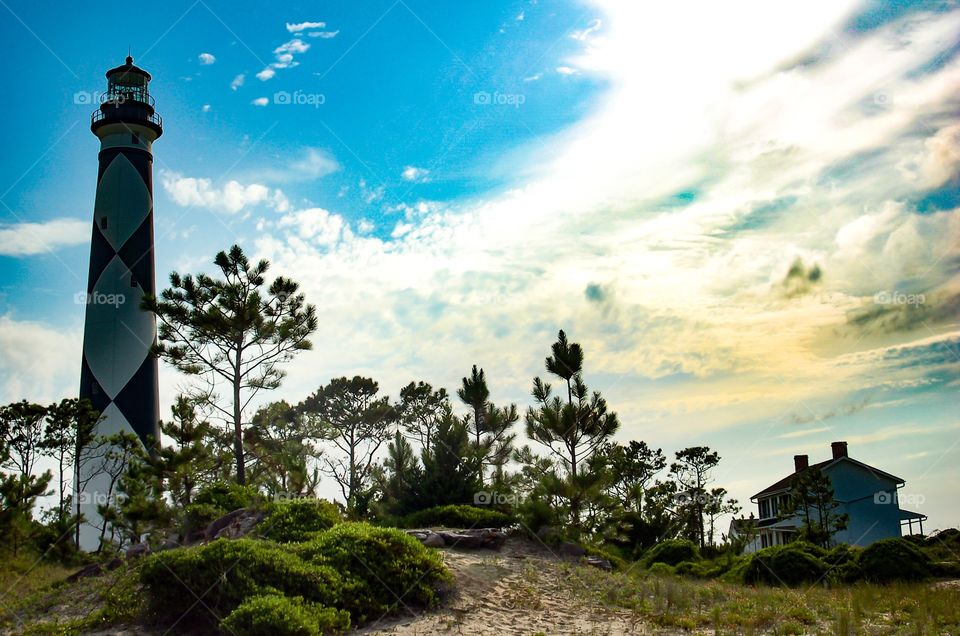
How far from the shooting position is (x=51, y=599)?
13930 millimetres

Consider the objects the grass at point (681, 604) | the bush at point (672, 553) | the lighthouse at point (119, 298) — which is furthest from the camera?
the lighthouse at point (119, 298)

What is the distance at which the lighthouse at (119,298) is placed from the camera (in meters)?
28.0

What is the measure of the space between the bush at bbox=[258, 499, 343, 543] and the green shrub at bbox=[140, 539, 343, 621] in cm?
240

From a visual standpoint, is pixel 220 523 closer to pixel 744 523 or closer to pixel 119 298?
pixel 119 298

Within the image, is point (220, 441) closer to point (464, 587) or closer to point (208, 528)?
point (208, 528)

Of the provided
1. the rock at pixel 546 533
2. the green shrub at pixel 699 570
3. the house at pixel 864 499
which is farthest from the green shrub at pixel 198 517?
the house at pixel 864 499

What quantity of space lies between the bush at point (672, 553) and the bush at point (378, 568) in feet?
36.4

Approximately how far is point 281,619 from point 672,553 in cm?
1517

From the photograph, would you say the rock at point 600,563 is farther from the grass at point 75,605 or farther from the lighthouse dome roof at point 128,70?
the lighthouse dome roof at point 128,70

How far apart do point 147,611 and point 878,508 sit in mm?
37757

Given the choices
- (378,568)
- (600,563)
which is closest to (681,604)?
(600,563)

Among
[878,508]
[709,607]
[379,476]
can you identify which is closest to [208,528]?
[379,476]

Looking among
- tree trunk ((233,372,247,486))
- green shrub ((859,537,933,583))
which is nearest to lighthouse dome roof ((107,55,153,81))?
tree trunk ((233,372,247,486))

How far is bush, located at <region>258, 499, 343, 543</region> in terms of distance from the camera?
14086mm
